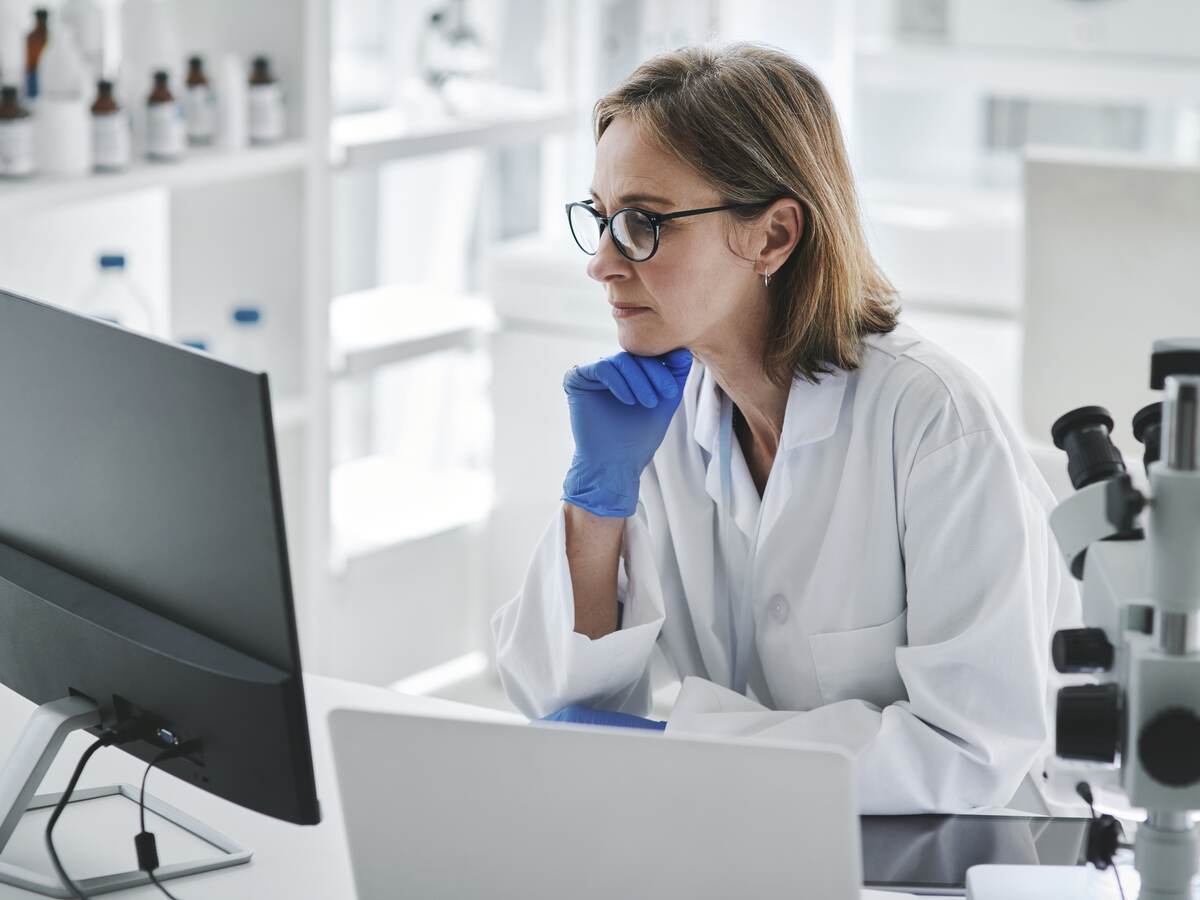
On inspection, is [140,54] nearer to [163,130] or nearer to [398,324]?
[163,130]

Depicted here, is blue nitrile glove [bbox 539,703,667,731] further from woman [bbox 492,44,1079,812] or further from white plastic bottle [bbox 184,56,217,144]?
white plastic bottle [bbox 184,56,217,144]

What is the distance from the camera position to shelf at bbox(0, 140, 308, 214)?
6.49 feet

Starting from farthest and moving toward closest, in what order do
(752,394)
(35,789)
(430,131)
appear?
1. (430,131)
2. (752,394)
3. (35,789)

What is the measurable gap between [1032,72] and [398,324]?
126 cm

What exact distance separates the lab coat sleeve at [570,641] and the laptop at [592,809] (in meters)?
0.56

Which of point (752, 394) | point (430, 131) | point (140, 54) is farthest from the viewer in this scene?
point (430, 131)

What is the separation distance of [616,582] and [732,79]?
1.58 ft

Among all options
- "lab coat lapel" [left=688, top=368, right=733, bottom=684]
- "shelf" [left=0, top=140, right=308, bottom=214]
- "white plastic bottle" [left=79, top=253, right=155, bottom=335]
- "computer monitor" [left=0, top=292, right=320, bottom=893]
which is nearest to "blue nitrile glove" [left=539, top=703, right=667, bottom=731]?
"lab coat lapel" [left=688, top=368, right=733, bottom=684]

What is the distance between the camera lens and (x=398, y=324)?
2795 millimetres

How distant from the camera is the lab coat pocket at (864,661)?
4.69 feet

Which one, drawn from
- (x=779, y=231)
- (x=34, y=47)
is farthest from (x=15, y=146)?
(x=779, y=231)

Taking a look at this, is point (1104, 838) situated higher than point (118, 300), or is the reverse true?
point (118, 300)

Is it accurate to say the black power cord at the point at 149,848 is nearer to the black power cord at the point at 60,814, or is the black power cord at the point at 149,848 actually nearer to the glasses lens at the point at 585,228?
the black power cord at the point at 60,814

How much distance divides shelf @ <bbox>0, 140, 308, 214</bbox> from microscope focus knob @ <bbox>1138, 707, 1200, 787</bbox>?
1.54 meters
